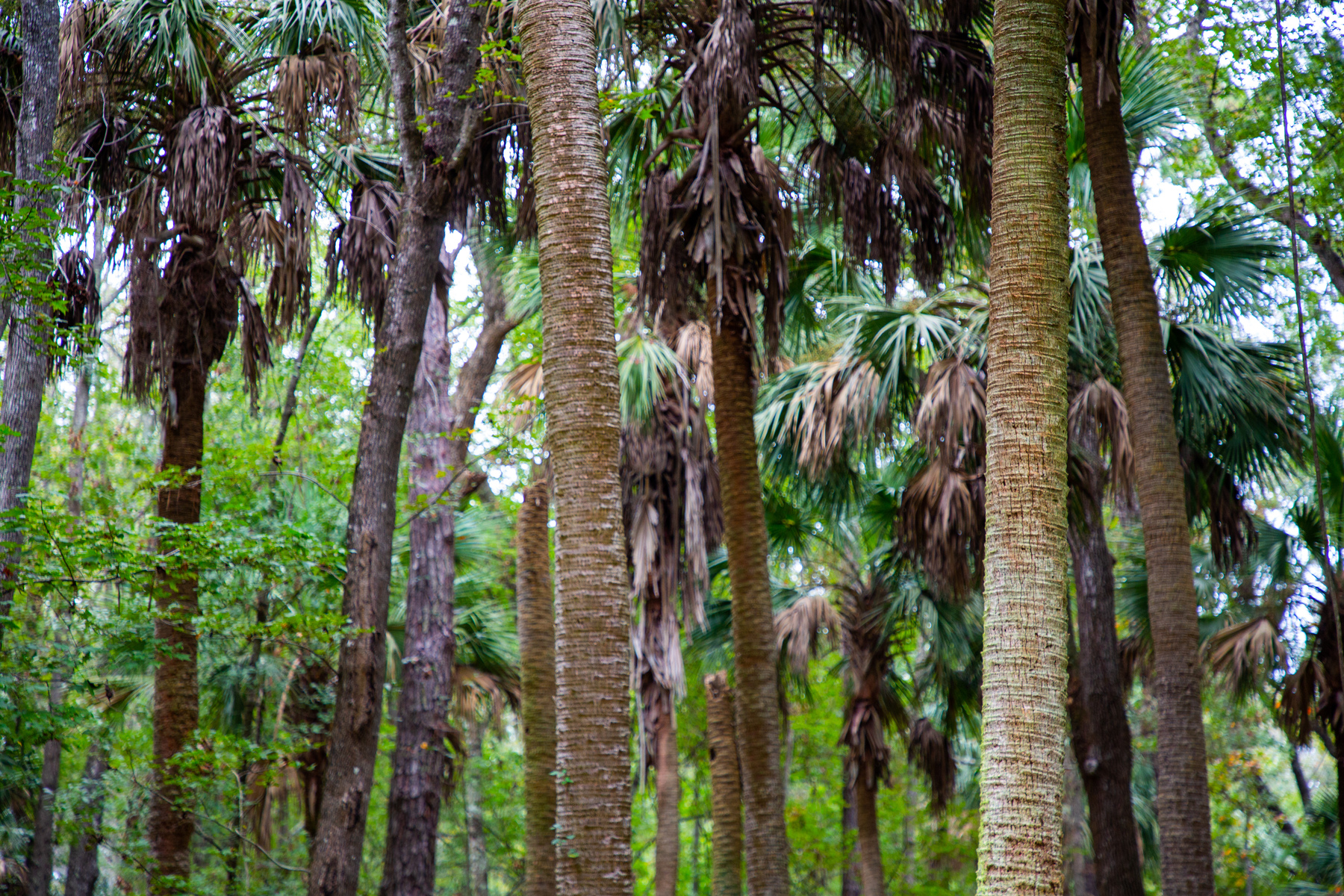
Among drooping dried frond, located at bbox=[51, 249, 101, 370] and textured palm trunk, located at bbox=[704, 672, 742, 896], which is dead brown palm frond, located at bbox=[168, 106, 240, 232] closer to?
drooping dried frond, located at bbox=[51, 249, 101, 370]

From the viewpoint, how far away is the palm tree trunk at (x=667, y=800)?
40.3 feet

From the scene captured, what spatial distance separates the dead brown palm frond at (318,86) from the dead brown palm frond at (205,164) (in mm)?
459

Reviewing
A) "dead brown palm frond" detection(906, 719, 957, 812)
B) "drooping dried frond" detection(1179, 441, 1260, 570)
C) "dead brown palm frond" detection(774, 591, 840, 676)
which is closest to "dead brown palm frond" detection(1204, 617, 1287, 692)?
"drooping dried frond" detection(1179, 441, 1260, 570)

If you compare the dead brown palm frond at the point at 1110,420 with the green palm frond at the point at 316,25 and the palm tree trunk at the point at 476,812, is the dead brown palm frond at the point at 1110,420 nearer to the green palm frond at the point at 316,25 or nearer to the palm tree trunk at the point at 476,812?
the green palm frond at the point at 316,25

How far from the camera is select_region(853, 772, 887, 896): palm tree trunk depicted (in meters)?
13.1

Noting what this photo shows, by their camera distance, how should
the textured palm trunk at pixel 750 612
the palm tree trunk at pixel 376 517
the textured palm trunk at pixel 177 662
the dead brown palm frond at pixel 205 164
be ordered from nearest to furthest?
the palm tree trunk at pixel 376 517
the textured palm trunk at pixel 750 612
the textured palm trunk at pixel 177 662
the dead brown palm frond at pixel 205 164

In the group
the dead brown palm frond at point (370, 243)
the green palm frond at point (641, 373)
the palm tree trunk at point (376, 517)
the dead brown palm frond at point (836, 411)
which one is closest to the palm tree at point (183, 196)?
the dead brown palm frond at point (370, 243)

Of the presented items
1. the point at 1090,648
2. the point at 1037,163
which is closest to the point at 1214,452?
the point at 1090,648

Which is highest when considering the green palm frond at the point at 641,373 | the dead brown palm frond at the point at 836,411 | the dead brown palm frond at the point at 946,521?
the green palm frond at the point at 641,373

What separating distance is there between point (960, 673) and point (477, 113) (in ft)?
30.5

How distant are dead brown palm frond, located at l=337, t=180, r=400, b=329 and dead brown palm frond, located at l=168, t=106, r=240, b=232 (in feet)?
3.19

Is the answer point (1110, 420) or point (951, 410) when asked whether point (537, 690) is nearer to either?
point (951, 410)

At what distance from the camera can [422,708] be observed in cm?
1096

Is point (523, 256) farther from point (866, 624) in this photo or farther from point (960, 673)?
point (960, 673)
